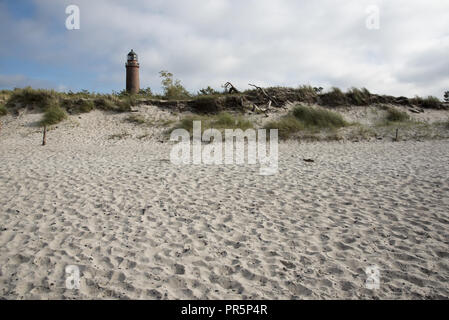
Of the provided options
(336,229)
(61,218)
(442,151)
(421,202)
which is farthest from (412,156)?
(61,218)

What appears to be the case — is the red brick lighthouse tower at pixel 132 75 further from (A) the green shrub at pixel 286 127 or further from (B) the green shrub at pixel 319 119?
(B) the green shrub at pixel 319 119

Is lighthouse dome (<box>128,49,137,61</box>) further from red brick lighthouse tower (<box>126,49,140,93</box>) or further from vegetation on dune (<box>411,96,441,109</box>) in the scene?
vegetation on dune (<box>411,96,441,109</box>)

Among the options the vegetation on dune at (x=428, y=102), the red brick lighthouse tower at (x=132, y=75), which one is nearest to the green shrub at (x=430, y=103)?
the vegetation on dune at (x=428, y=102)

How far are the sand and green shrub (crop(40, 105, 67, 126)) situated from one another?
771 centimetres

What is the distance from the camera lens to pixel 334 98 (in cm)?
1842

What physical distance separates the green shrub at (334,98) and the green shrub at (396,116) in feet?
8.50

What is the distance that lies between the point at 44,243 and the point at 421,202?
6327 mm

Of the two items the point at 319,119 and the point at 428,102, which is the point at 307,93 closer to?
the point at 319,119

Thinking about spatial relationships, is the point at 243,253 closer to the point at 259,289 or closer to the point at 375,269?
the point at 259,289

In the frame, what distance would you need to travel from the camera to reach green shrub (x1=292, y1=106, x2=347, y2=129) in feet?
49.4

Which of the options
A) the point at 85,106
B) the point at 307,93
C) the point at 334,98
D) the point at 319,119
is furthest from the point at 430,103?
the point at 85,106

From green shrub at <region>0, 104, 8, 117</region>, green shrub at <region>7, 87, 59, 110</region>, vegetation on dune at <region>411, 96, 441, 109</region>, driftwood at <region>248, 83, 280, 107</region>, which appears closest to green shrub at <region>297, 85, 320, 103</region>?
driftwood at <region>248, 83, 280, 107</region>

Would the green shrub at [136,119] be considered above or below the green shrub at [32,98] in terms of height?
below

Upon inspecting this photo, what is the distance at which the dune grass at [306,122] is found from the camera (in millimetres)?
14336
